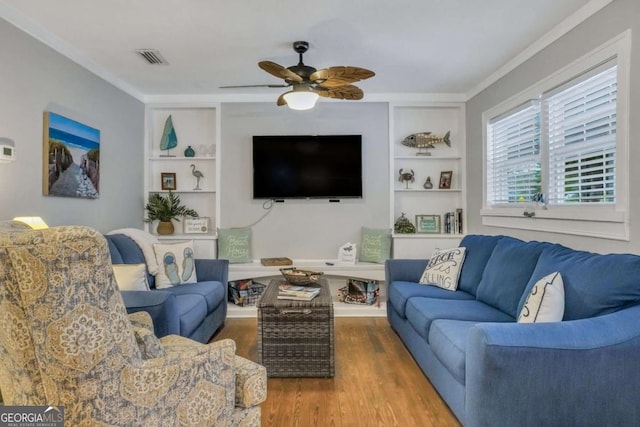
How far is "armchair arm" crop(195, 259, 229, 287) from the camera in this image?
356 centimetres

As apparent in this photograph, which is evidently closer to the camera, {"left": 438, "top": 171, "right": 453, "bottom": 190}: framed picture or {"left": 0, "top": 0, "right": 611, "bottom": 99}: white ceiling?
{"left": 0, "top": 0, "right": 611, "bottom": 99}: white ceiling

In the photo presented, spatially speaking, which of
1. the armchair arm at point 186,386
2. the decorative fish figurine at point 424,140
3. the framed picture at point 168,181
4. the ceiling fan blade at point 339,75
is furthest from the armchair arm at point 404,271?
the framed picture at point 168,181

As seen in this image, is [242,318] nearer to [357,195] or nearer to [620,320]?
[357,195]

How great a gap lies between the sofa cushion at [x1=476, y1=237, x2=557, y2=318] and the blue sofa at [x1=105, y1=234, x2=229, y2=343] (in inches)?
85.1

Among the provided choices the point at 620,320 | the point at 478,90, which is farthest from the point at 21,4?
the point at 478,90

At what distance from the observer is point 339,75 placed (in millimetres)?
2598

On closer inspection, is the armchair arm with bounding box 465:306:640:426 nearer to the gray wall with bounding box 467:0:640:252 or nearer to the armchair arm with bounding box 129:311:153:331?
the gray wall with bounding box 467:0:640:252

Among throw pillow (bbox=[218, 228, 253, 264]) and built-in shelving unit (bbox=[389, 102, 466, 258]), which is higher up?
built-in shelving unit (bbox=[389, 102, 466, 258])

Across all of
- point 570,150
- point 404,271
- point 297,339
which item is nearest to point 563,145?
point 570,150

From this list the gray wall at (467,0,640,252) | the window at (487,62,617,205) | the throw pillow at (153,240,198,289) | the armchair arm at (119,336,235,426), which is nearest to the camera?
the armchair arm at (119,336,235,426)

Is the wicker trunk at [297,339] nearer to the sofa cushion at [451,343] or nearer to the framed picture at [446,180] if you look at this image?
the sofa cushion at [451,343]

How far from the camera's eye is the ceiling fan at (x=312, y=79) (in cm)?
253

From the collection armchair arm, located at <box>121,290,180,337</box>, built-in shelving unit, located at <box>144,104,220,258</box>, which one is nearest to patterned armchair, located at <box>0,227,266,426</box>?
armchair arm, located at <box>121,290,180,337</box>

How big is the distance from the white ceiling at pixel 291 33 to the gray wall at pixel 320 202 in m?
0.72
